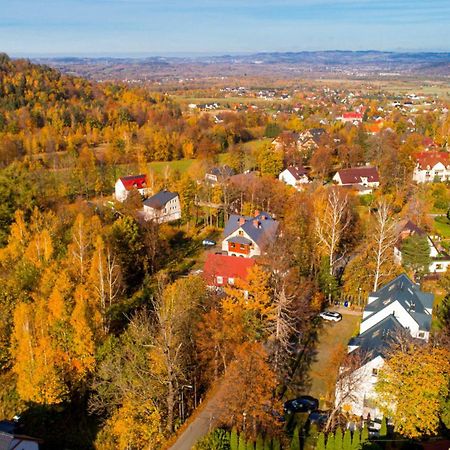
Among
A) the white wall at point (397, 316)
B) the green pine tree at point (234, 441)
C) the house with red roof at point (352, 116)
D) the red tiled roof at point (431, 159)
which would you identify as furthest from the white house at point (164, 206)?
the house with red roof at point (352, 116)

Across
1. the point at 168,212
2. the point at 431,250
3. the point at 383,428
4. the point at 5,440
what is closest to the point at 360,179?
the point at 431,250

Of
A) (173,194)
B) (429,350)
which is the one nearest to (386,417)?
(429,350)

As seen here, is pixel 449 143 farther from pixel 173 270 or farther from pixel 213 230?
pixel 173 270

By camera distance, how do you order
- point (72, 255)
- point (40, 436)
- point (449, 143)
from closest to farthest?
point (40, 436) → point (72, 255) → point (449, 143)

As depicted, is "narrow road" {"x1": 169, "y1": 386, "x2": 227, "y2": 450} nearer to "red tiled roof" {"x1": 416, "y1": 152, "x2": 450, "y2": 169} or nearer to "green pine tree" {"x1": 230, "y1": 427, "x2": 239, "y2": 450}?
"green pine tree" {"x1": 230, "y1": 427, "x2": 239, "y2": 450}

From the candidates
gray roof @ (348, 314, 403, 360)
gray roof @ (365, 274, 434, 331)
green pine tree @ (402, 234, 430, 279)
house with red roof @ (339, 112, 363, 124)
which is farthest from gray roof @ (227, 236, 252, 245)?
house with red roof @ (339, 112, 363, 124)

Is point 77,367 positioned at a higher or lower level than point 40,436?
higher
